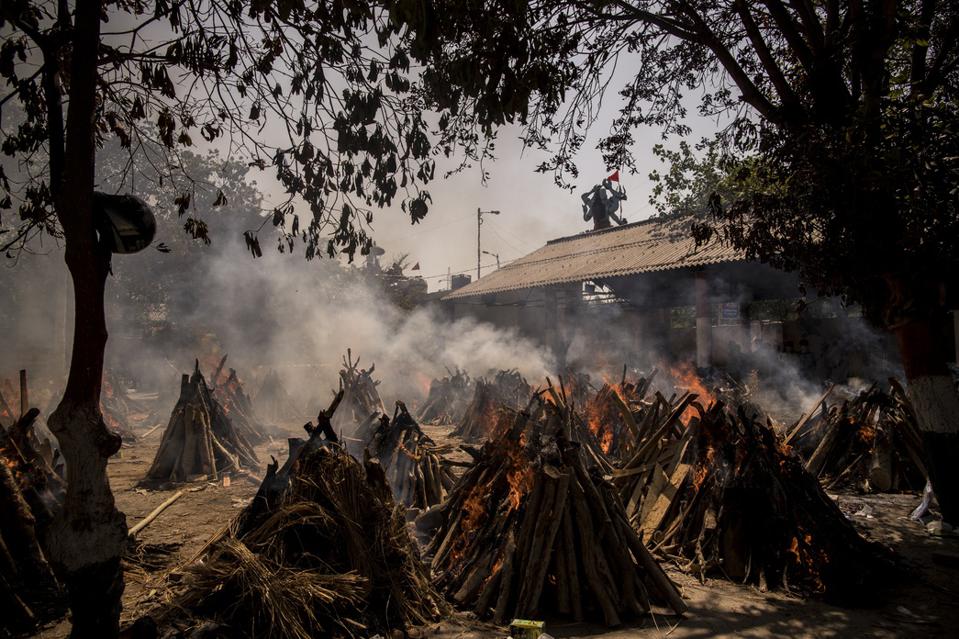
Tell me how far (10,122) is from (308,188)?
25013mm

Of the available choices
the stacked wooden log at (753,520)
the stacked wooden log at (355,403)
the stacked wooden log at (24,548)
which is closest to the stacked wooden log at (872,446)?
the stacked wooden log at (753,520)

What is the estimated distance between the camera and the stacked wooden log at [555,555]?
164 inches

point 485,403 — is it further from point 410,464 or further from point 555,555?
point 555,555

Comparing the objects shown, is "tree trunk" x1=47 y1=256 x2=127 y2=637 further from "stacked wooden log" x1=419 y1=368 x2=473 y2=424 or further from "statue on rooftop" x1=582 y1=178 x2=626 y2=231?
"statue on rooftop" x1=582 y1=178 x2=626 y2=231

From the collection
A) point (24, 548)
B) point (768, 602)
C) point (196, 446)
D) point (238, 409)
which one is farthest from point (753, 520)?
point (238, 409)

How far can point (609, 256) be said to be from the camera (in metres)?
19.3

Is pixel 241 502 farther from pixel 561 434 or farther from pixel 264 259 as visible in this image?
pixel 264 259

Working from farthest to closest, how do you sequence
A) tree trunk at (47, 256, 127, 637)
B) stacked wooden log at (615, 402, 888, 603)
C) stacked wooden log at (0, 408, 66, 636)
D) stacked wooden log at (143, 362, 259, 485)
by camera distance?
1. stacked wooden log at (143, 362, 259, 485)
2. stacked wooden log at (615, 402, 888, 603)
3. stacked wooden log at (0, 408, 66, 636)
4. tree trunk at (47, 256, 127, 637)

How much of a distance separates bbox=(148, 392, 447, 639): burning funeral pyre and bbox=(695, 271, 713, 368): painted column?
12118 millimetres

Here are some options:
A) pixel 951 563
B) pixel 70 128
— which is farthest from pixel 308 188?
pixel 951 563

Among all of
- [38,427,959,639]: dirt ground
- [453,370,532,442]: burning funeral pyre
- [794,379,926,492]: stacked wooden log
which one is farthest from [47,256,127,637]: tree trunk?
[453,370,532,442]: burning funeral pyre

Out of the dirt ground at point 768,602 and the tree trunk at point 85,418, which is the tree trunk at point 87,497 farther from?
the dirt ground at point 768,602

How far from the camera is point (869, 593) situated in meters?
4.50

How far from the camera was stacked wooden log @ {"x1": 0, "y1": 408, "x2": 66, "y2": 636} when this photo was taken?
12.7 feet
